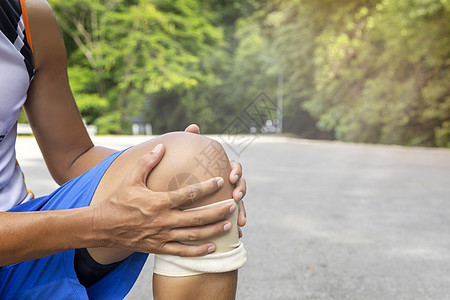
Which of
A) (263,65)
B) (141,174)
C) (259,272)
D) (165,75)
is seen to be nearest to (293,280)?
(259,272)

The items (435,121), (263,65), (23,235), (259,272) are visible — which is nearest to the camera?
(23,235)

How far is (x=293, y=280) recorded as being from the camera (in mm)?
2051

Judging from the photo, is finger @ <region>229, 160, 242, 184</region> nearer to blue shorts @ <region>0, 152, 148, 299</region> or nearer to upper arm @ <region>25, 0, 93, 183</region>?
blue shorts @ <region>0, 152, 148, 299</region>

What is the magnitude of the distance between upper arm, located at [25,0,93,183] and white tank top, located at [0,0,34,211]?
0.07 m

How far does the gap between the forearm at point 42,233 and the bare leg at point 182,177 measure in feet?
0.27

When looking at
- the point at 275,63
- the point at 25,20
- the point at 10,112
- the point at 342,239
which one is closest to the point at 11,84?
the point at 10,112

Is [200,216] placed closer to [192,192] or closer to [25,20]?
[192,192]

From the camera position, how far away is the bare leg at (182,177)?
34.1 inches

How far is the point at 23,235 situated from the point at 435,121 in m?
15.1

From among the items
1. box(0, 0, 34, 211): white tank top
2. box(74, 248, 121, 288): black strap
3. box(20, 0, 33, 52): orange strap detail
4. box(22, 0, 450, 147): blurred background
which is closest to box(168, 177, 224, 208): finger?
box(74, 248, 121, 288): black strap

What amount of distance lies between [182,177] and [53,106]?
552mm

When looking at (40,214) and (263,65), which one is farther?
(263,65)

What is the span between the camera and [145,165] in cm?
86

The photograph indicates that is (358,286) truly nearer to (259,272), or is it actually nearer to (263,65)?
(259,272)
